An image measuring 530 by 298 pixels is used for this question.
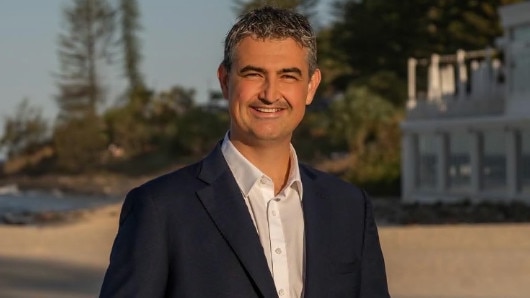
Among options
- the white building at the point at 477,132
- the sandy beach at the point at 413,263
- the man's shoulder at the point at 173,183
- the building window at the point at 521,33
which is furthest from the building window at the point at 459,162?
the man's shoulder at the point at 173,183

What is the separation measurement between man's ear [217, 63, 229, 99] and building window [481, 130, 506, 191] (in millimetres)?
25218

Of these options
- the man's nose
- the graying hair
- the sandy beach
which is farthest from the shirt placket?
the sandy beach

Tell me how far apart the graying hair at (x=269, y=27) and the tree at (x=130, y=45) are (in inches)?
3090

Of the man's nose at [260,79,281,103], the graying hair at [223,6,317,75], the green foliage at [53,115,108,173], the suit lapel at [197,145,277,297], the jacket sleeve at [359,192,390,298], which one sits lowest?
the green foliage at [53,115,108,173]

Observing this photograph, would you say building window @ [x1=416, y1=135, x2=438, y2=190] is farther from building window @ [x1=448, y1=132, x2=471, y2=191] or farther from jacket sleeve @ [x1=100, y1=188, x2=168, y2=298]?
jacket sleeve @ [x1=100, y1=188, x2=168, y2=298]

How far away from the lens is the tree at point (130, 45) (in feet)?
269

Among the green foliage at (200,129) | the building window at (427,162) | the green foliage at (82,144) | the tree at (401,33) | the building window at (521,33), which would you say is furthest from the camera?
the green foliage at (82,144)

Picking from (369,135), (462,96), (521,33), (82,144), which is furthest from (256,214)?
(82,144)

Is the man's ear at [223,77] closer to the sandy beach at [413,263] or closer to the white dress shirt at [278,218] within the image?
the white dress shirt at [278,218]

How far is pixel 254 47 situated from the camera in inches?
95.3

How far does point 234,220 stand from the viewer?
2342 mm

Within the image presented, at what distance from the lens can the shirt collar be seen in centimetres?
242

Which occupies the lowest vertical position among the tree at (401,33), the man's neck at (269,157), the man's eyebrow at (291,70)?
the man's neck at (269,157)

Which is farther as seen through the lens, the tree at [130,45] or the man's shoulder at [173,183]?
the tree at [130,45]
